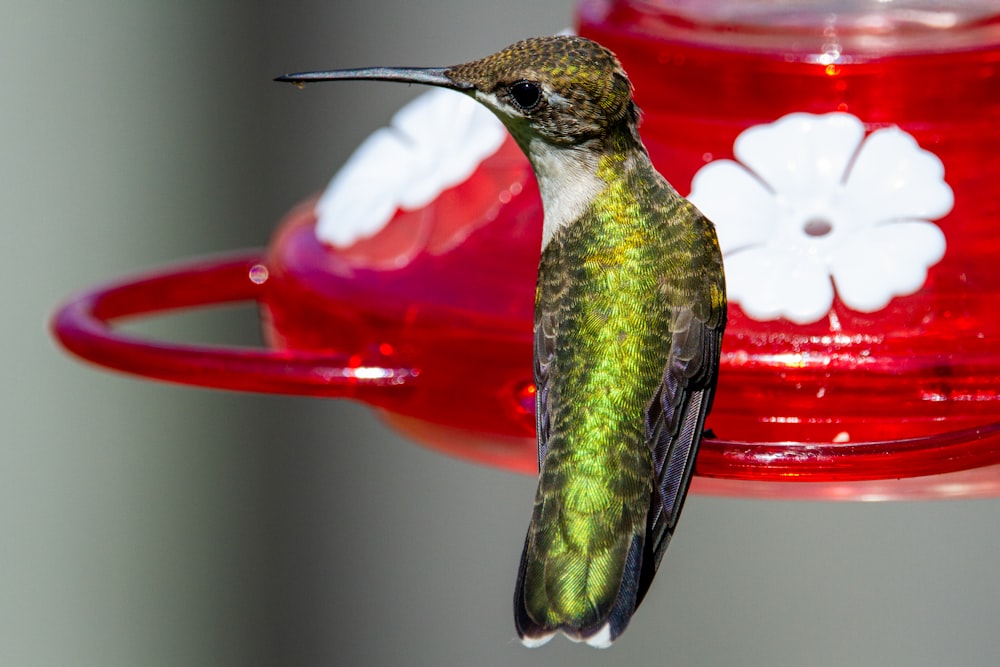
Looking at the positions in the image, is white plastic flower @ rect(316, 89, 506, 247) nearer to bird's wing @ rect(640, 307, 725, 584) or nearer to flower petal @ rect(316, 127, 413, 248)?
flower petal @ rect(316, 127, 413, 248)

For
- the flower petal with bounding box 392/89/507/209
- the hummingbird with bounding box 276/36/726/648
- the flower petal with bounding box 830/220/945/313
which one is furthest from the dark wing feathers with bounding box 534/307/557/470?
the flower petal with bounding box 392/89/507/209

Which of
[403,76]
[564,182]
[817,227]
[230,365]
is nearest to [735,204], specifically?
[817,227]

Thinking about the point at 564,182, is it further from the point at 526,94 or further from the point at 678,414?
the point at 678,414

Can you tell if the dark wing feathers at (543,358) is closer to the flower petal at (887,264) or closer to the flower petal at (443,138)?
the flower petal at (887,264)

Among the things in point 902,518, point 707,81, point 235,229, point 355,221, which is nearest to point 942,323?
point 707,81

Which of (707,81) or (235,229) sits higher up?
(707,81)

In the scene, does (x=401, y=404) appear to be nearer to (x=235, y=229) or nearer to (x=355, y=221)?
(x=355, y=221)

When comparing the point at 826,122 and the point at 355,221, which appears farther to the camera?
the point at 355,221
